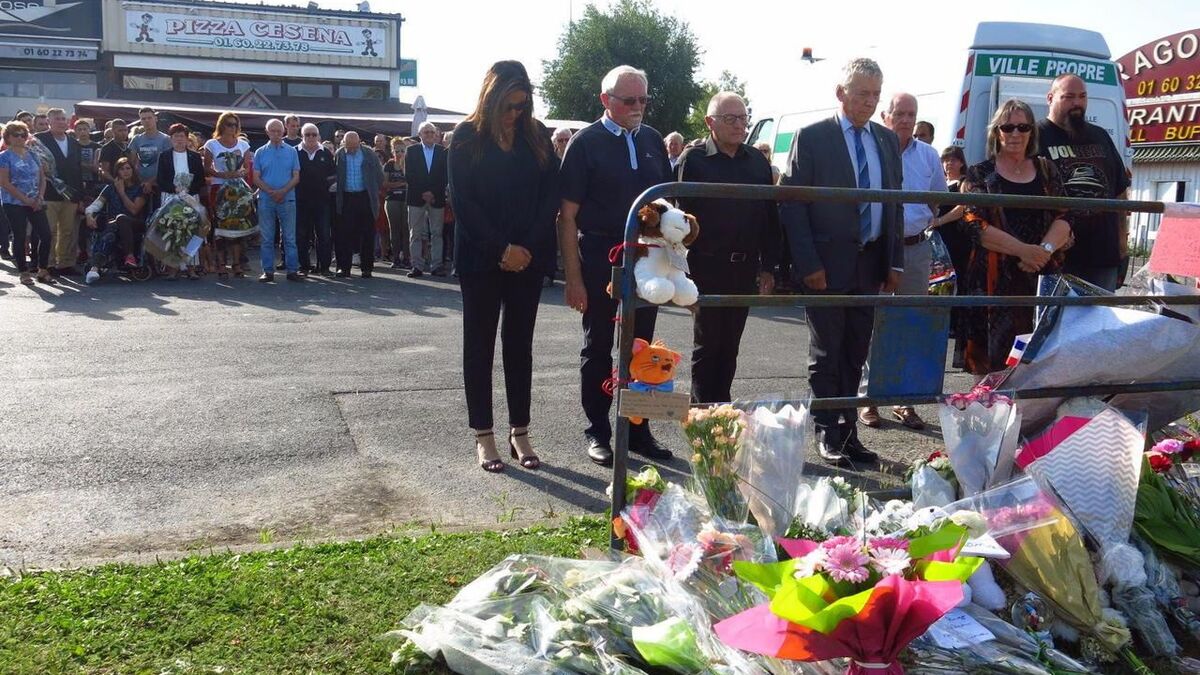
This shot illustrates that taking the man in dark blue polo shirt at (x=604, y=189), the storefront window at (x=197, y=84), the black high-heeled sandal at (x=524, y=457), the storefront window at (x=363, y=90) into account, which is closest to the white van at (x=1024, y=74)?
the man in dark blue polo shirt at (x=604, y=189)

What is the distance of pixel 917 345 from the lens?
4.03 meters

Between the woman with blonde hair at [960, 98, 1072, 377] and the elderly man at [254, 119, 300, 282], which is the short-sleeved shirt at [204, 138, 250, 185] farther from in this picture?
the woman with blonde hair at [960, 98, 1072, 377]

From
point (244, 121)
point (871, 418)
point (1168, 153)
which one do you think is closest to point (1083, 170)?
point (871, 418)

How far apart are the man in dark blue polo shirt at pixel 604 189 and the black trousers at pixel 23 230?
9.52m

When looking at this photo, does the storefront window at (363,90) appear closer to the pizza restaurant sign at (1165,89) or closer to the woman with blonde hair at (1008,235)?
the pizza restaurant sign at (1165,89)

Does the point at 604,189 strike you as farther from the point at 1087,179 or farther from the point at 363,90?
the point at 363,90

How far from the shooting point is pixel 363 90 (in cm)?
4469

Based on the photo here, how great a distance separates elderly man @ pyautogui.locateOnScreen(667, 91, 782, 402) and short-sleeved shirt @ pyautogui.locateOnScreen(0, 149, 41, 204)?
31.9ft

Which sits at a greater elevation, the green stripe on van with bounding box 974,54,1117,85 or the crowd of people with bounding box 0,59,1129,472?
Answer: the green stripe on van with bounding box 974,54,1117,85

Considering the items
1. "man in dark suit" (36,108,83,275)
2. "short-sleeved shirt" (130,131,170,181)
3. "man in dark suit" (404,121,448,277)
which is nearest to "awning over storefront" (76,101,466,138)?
"short-sleeved shirt" (130,131,170,181)

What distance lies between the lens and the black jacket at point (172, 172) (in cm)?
1270

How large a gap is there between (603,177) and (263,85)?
42.1 m

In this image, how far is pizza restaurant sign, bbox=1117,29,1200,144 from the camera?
20.5 m

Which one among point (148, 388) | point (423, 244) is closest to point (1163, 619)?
point (148, 388)
